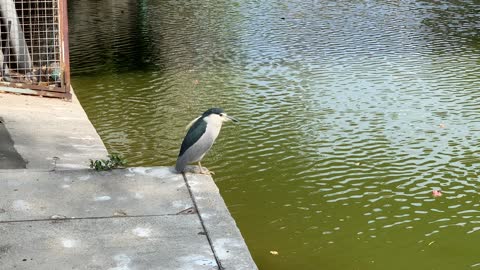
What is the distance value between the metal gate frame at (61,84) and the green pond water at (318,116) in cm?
47

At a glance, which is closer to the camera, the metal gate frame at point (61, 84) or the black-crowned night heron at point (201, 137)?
the black-crowned night heron at point (201, 137)

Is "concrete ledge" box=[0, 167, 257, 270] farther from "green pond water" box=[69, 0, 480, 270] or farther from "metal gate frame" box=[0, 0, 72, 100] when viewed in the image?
"metal gate frame" box=[0, 0, 72, 100]

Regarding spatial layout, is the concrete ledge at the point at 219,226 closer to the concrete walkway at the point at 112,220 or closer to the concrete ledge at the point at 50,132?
the concrete walkway at the point at 112,220

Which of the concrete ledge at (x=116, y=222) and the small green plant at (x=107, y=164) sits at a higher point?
the concrete ledge at (x=116, y=222)

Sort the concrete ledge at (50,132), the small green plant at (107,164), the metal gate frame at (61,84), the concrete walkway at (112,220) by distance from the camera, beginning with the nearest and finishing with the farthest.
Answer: the concrete walkway at (112,220) < the small green plant at (107,164) < the concrete ledge at (50,132) < the metal gate frame at (61,84)

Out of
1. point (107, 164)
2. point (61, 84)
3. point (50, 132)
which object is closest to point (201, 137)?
point (107, 164)

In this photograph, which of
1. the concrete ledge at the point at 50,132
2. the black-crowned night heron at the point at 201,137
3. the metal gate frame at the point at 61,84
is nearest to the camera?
the black-crowned night heron at the point at 201,137

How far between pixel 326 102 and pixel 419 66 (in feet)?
8.58

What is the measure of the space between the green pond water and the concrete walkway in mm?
678

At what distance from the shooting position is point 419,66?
36.4 ft

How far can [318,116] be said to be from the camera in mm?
8578

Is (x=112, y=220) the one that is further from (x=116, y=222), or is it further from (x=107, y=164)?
(x=107, y=164)

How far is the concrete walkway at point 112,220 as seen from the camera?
4113 millimetres

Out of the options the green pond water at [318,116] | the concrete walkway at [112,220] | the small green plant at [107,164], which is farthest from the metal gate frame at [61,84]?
the small green plant at [107,164]
